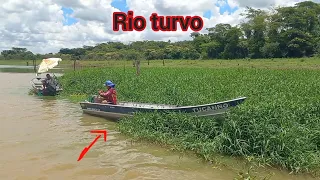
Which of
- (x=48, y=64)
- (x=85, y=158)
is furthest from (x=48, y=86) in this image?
(x=85, y=158)

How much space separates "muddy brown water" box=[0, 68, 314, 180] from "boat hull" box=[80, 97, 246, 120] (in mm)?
471

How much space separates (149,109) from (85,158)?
302cm

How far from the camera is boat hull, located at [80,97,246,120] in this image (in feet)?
27.7

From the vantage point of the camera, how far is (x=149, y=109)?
10289 mm

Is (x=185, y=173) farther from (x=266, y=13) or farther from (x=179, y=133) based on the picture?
(x=266, y=13)

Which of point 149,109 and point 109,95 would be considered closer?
point 149,109

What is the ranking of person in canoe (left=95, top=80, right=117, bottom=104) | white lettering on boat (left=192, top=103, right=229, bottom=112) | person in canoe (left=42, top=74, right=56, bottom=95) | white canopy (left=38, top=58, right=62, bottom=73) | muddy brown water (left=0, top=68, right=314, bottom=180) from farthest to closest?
white canopy (left=38, top=58, right=62, bottom=73) → person in canoe (left=42, top=74, right=56, bottom=95) → person in canoe (left=95, top=80, right=117, bottom=104) → white lettering on boat (left=192, top=103, right=229, bottom=112) → muddy brown water (left=0, top=68, right=314, bottom=180)

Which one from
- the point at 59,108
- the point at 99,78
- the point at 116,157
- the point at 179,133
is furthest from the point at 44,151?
the point at 99,78

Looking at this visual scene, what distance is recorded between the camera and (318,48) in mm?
48594

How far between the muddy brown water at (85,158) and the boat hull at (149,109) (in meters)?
A: 0.47

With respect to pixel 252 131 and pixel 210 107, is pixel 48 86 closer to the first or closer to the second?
pixel 210 107

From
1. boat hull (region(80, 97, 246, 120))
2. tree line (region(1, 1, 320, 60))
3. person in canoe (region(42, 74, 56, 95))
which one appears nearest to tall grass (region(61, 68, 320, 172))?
boat hull (region(80, 97, 246, 120))

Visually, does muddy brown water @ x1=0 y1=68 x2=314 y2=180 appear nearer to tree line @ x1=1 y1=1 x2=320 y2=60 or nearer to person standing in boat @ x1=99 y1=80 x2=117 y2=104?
person standing in boat @ x1=99 y1=80 x2=117 y2=104

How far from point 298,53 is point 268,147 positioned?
159 feet
